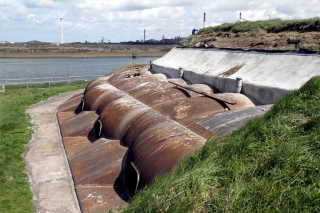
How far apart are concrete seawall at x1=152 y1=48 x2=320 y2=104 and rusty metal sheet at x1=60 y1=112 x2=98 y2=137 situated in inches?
181

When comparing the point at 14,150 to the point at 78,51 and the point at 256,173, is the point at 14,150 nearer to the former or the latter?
the point at 256,173

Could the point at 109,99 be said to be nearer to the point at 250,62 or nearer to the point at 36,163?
the point at 36,163

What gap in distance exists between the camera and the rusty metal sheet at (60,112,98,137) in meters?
12.2

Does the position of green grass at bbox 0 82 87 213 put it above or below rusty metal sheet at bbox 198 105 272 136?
below

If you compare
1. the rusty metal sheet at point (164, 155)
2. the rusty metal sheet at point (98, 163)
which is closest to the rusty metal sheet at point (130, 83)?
the rusty metal sheet at point (98, 163)

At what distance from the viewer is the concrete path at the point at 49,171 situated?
304 inches

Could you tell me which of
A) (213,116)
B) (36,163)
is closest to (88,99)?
(36,163)

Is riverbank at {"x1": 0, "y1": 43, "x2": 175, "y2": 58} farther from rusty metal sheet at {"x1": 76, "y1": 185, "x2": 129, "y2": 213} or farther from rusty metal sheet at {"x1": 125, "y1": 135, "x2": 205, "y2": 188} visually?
rusty metal sheet at {"x1": 125, "y1": 135, "x2": 205, "y2": 188}

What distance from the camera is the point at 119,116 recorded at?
10.4 metres

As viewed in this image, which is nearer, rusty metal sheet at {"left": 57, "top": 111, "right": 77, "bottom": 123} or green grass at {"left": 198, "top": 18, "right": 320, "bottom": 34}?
green grass at {"left": 198, "top": 18, "right": 320, "bottom": 34}

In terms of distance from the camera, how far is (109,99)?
13.0 m

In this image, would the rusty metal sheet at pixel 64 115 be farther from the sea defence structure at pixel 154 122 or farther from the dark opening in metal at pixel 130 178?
the dark opening in metal at pixel 130 178

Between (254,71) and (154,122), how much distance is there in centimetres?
478

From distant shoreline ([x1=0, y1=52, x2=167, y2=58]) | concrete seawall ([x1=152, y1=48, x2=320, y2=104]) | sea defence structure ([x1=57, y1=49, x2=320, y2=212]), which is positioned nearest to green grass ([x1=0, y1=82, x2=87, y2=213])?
sea defence structure ([x1=57, y1=49, x2=320, y2=212])
